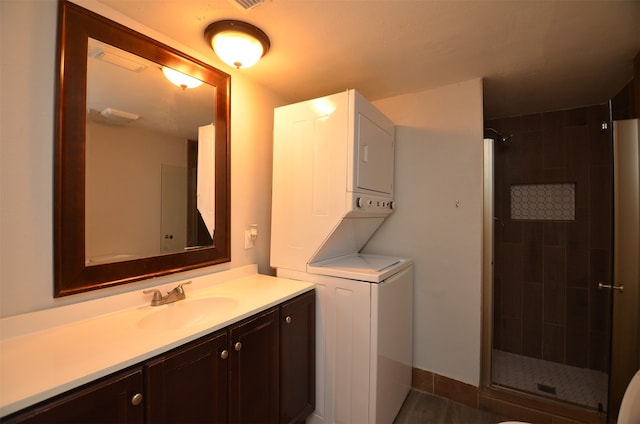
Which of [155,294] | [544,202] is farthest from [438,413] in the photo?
[544,202]

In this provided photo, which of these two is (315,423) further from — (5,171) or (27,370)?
(5,171)

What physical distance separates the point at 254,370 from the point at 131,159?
133 centimetres

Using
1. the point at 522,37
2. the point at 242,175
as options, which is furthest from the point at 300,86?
the point at 522,37

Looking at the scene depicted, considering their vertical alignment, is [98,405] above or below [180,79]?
below

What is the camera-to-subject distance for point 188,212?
184 cm

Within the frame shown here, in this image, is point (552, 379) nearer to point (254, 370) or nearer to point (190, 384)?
point (254, 370)

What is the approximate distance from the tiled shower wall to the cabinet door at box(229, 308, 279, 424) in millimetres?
2643

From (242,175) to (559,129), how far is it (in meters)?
3.15

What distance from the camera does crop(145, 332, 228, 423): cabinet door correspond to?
1063 millimetres

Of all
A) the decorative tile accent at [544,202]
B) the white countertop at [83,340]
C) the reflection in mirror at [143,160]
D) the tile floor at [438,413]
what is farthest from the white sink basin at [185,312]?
the decorative tile accent at [544,202]

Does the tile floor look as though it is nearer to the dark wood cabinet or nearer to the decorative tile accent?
the dark wood cabinet

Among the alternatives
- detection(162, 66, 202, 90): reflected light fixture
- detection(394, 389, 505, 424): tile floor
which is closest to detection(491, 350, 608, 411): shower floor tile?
detection(394, 389, 505, 424): tile floor

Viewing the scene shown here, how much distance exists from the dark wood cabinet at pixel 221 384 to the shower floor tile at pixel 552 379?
1.83 metres

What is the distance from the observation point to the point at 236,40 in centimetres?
160
